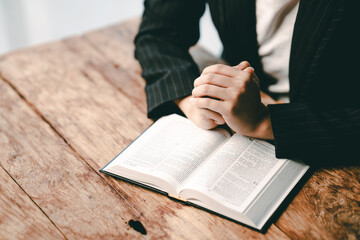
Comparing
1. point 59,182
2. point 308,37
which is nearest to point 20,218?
point 59,182

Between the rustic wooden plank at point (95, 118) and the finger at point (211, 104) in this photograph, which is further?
the finger at point (211, 104)

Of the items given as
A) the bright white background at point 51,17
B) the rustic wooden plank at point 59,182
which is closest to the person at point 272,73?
the rustic wooden plank at point 59,182

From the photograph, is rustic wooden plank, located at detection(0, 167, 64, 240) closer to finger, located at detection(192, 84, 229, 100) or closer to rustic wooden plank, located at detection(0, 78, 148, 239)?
rustic wooden plank, located at detection(0, 78, 148, 239)

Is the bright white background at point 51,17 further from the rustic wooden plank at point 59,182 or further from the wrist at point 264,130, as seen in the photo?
the wrist at point 264,130

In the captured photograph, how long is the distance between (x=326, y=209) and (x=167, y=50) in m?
0.69

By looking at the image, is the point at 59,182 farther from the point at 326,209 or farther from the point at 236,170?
the point at 326,209

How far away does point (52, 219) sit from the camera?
0.70 metres

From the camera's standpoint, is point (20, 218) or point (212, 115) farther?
point (212, 115)

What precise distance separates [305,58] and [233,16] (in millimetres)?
278

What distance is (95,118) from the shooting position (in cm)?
95

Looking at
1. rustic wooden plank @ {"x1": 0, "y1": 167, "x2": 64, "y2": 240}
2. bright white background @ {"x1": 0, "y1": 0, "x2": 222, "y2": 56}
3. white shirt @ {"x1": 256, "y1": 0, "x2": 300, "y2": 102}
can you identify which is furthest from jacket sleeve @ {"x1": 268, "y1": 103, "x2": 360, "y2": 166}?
bright white background @ {"x1": 0, "y1": 0, "x2": 222, "y2": 56}

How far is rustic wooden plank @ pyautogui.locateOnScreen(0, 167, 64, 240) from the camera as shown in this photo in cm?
67

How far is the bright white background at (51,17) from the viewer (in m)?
2.15

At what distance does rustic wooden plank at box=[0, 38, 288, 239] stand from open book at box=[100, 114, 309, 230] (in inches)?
1.2
